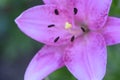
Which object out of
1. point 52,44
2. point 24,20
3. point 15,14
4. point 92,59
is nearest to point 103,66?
point 92,59

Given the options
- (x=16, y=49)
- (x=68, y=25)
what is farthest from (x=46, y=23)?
(x=16, y=49)

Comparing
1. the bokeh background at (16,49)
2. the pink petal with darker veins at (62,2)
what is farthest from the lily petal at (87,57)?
the bokeh background at (16,49)

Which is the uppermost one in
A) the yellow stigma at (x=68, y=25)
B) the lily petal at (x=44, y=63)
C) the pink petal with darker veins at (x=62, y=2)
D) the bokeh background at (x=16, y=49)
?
the pink petal with darker veins at (x=62, y=2)

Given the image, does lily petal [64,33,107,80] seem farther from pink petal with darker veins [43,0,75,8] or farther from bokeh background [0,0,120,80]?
bokeh background [0,0,120,80]

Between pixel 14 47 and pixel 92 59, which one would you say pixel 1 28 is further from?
pixel 92 59

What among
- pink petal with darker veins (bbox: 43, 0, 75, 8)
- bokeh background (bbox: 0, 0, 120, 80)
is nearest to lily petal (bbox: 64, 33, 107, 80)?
pink petal with darker veins (bbox: 43, 0, 75, 8)

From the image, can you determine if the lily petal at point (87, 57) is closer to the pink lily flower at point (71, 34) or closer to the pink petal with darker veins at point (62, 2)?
the pink lily flower at point (71, 34)
